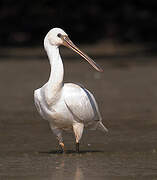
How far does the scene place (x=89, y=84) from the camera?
60.7 feet

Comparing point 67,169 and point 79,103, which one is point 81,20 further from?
point 67,169

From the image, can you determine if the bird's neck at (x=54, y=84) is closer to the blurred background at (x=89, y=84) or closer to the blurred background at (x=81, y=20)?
the blurred background at (x=89, y=84)

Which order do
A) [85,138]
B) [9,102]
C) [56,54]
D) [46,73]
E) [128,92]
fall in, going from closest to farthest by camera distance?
[56,54] → [85,138] → [9,102] → [128,92] → [46,73]

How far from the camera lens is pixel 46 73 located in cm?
2131

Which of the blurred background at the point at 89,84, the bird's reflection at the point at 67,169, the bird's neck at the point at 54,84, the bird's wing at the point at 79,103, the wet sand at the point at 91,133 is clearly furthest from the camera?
the bird's wing at the point at 79,103

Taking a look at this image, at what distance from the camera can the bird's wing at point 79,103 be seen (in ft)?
31.9

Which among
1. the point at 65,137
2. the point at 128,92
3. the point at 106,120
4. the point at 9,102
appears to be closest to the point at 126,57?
the point at 128,92

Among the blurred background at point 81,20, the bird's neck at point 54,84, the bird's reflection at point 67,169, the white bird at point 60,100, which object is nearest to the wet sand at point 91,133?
the bird's reflection at point 67,169

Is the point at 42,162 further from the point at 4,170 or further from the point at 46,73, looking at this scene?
the point at 46,73

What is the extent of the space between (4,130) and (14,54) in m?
15.9

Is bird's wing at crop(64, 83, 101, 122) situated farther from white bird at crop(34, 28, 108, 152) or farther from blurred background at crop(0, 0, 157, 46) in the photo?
blurred background at crop(0, 0, 157, 46)

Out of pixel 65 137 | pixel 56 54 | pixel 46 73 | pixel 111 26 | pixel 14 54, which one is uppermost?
pixel 111 26

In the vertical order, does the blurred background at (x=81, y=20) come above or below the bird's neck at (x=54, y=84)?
above

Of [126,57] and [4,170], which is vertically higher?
[126,57]
